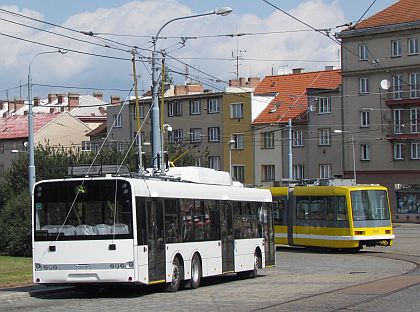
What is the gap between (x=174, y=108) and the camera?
9319 centimetres

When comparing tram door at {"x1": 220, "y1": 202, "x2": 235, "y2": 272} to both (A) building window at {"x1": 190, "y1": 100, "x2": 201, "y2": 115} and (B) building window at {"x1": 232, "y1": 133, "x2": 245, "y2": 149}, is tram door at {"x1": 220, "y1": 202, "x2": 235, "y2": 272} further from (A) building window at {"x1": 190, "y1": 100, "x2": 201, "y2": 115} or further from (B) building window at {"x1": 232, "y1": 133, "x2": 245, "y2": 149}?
(A) building window at {"x1": 190, "y1": 100, "x2": 201, "y2": 115}

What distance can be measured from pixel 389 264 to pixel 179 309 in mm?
16279

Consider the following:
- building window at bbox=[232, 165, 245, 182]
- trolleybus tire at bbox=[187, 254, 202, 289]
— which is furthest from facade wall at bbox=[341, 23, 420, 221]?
trolleybus tire at bbox=[187, 254, 202, 289]

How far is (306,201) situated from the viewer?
41031 mm

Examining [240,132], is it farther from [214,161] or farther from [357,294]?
[357,294]

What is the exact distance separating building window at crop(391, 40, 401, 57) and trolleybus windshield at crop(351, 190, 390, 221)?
126ft

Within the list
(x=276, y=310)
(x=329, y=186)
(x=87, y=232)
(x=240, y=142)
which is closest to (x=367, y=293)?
(x=276, y=310)

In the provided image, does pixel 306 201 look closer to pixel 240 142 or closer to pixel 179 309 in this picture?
pixel 179 309

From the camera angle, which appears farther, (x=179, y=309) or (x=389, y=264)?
(x=389, y=264)

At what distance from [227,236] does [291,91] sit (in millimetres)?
65619

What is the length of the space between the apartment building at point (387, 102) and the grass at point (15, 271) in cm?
4762

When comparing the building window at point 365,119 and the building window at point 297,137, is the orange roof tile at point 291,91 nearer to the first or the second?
the building window at point 297,137

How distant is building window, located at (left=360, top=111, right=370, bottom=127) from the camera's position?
7906cm

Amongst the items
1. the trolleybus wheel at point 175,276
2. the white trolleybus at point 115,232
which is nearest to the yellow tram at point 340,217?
the white trolleybus at point 115,232
